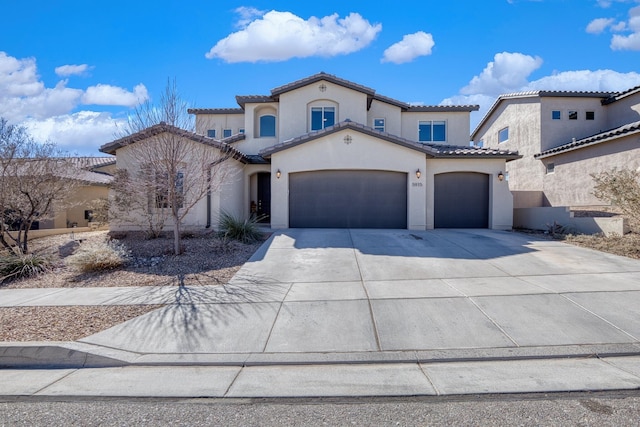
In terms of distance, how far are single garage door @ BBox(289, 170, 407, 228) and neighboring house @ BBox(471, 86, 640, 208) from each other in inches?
354

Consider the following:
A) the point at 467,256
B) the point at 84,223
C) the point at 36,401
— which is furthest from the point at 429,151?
the point at 84,223

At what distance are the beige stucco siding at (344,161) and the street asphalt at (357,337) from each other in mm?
6357

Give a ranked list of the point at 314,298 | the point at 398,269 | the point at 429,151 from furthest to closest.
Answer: the point at 429,151 → the point at 398,269 → the point at 314,298

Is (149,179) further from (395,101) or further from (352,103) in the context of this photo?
(395,101)

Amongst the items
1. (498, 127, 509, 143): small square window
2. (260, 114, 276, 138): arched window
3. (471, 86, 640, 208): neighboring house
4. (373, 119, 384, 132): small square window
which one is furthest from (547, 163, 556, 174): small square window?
(260, 114, 276, 138): arched window

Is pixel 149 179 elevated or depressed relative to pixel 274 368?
elevated

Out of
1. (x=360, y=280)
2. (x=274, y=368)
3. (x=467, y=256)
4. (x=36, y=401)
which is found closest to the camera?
(x=36, y=401)

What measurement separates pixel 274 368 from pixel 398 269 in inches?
197

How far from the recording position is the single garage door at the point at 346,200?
50.9ft

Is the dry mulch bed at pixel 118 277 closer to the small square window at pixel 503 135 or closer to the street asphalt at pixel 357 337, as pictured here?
the street asphalt at pixel 357 337

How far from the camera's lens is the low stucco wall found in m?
12.2

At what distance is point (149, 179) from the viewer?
11.2 m

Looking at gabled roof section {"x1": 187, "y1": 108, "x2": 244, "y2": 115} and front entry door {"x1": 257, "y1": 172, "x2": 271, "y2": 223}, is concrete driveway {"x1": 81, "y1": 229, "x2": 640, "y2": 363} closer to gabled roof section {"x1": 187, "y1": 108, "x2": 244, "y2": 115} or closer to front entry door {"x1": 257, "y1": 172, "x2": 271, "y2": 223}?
front entry door {"x1": 257, "y1": 172, "x2": 271, "y2": 223}

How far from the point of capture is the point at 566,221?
14164 mm
